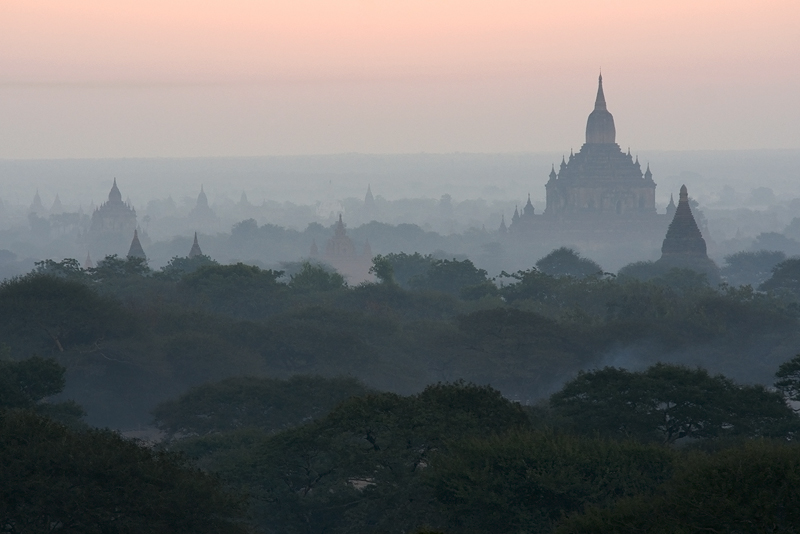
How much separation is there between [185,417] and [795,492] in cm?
2406

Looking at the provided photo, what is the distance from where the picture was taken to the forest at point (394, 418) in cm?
2750

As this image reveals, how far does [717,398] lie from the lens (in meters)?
38.0

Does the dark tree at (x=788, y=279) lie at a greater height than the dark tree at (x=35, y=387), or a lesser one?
lesser

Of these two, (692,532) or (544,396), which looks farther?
(544,396)

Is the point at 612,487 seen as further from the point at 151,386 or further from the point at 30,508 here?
the point at 151,386

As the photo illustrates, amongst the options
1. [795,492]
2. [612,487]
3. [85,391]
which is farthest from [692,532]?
[85,391]

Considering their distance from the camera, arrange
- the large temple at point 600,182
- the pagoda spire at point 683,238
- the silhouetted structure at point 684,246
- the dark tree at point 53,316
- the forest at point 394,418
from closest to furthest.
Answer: the forest at point 394,418 → the dark tree at point 53,316 → the silhouetted structure at point 684,246 → the pagoda spire at point 683,238 → the large temple at point 600,182

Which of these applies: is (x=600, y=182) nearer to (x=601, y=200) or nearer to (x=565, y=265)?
(x=601, y=200)

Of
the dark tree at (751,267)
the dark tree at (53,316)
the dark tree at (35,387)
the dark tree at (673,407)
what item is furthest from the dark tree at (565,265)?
the dark tree at (673,407)

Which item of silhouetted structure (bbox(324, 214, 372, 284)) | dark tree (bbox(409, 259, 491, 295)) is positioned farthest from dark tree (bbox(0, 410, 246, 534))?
silhouetted structure (bbox(324, 214, 372, 284))

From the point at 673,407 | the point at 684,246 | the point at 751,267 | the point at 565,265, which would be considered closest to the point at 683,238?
the point at 684,246

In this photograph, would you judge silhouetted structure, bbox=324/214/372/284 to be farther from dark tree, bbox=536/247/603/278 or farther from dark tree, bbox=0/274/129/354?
dark tree, bbox=0/274/129/354

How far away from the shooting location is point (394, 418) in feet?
111

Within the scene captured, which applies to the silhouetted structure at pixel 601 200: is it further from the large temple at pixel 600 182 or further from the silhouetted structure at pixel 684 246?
the silhouetted structure at pixel 684 246
